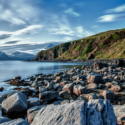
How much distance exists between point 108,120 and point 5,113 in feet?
20.9

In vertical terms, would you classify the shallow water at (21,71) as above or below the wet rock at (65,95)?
above

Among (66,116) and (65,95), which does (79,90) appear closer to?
(65,95)

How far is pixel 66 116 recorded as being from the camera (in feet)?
10.9

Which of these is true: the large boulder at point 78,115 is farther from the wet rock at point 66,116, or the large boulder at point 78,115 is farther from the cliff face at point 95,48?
the cliff face at point 95,48

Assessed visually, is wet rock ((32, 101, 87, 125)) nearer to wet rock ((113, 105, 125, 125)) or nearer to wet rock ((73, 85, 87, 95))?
wet rock ((113, 105, 125, 125))

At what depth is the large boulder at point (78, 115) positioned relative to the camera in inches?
126

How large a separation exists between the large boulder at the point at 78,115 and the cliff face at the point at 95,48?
93001mm

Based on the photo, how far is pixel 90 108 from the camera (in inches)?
149

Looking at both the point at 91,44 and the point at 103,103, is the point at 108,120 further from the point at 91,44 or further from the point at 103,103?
the point at 91,44

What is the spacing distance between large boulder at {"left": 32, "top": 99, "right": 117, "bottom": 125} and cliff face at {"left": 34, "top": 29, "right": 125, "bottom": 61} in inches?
3661

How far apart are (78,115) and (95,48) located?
5424 inches

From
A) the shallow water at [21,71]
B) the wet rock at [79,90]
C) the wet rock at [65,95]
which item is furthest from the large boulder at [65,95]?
the shallow water at [21,71]

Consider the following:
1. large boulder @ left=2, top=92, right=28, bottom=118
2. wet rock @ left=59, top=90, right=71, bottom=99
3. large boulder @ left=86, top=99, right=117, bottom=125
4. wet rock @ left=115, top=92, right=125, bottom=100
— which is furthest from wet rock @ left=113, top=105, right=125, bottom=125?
large boulder @ left=2, top=92, right=28, bottom=118

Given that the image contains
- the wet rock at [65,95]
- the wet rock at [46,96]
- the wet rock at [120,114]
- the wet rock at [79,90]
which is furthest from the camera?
the wet rock at [79,90]
